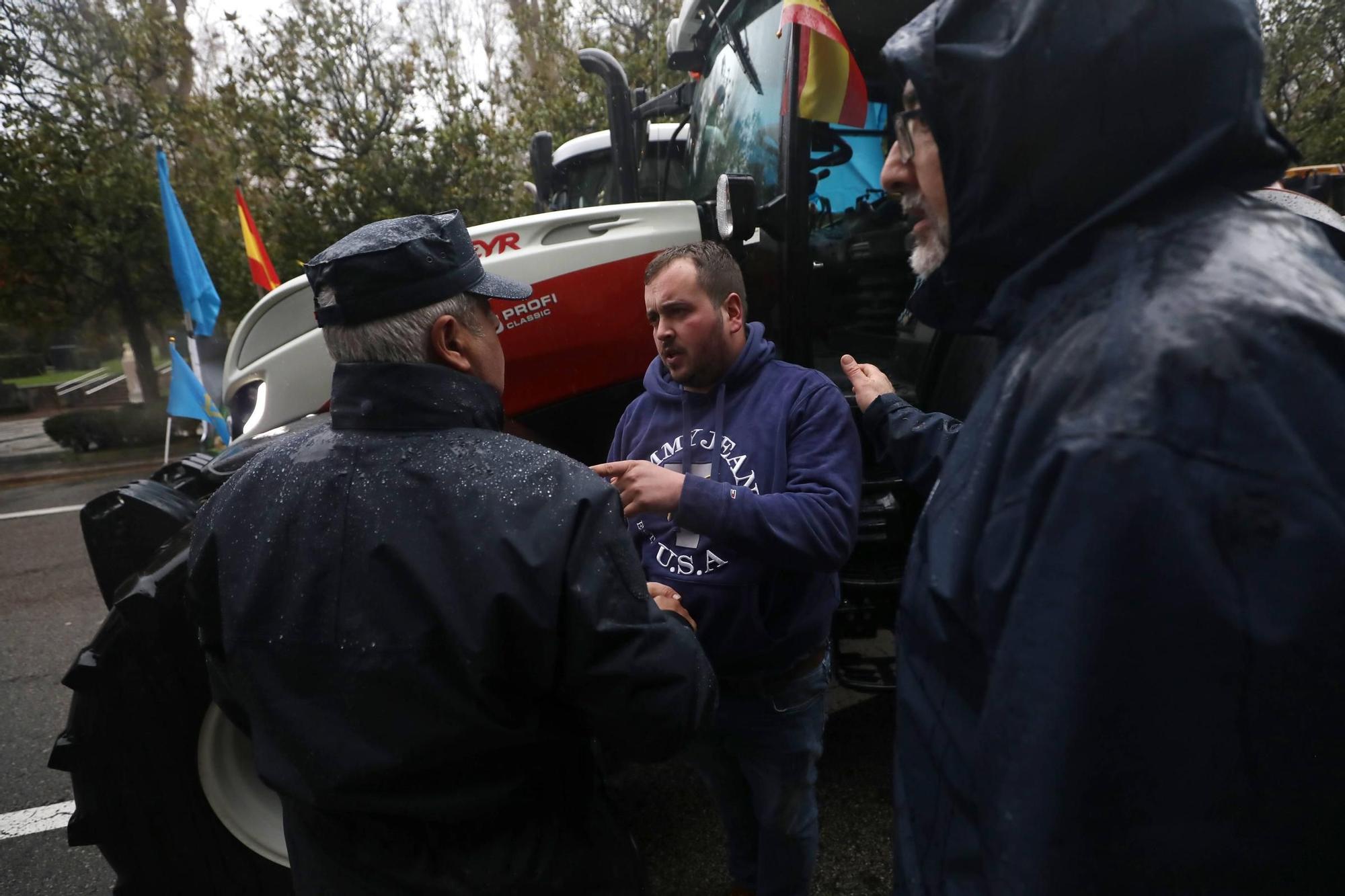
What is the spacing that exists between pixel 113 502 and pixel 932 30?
259 centimetres

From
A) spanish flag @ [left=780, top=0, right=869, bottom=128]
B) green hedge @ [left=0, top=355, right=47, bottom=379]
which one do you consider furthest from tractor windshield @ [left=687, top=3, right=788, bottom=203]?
green hedge @ [left=0, top=355, right=47, bottom=379]

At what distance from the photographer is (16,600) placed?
17.9 ft

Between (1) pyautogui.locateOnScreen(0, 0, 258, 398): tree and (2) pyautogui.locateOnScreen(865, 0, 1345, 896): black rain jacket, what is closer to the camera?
Result: (2) pyautogui.locateOnScreen(865, 0, 1345, 896): black rain jacket

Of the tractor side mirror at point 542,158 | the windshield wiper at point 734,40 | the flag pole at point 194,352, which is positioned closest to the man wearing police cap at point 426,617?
the windshield wiper at point 734,40

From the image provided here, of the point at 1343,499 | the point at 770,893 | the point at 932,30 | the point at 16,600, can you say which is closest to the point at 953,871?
the point at 1343,499

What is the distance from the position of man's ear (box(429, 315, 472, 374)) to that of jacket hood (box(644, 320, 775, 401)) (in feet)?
2.62

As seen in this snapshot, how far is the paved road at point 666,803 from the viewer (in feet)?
8.66

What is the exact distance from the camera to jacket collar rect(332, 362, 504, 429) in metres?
1.27

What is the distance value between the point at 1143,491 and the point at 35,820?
3.86m

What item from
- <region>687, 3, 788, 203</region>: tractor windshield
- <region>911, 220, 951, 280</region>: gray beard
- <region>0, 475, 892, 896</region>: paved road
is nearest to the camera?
<region>911, 220, 951, 280</region>: gray beard

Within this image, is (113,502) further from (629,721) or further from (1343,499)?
(1343,499)

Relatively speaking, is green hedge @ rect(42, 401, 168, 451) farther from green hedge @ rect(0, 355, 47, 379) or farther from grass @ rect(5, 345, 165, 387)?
green hedge @ rect(0, 355, 47, 379)

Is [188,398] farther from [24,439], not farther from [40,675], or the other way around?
[24,439]

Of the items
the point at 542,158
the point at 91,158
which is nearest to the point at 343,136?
the point at 91,158
